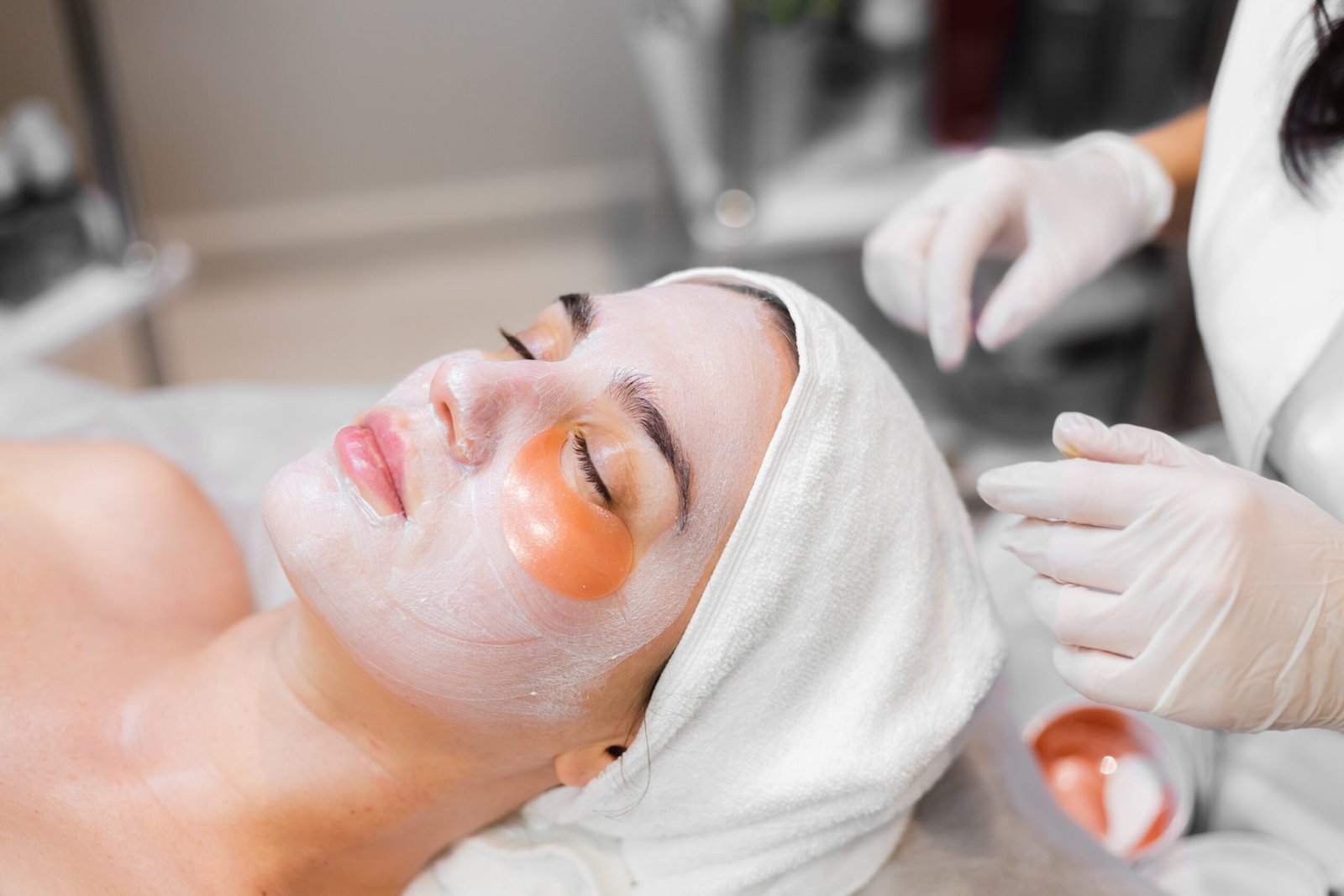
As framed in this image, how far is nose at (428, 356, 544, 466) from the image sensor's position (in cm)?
86

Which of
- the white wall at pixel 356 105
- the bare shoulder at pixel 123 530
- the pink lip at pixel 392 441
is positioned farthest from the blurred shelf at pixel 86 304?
the pink lip at pixel 392 441

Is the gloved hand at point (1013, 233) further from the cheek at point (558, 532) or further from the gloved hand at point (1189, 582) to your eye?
the cheek at point (558, 532)

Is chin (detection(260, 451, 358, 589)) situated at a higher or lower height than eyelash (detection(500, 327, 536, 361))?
lower

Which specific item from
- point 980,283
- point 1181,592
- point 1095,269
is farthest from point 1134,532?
point 980,283

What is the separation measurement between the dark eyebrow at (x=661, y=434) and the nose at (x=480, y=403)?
0.24 ft

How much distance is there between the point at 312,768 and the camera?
3.17 feet

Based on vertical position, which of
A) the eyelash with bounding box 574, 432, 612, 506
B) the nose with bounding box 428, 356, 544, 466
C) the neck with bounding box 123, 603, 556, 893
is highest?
the nose with bounding box 428, 356, 544, 466

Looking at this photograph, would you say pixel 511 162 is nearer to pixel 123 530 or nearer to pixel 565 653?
pixel 123 530

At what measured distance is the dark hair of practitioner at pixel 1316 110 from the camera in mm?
904

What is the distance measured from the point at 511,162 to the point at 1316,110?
7.07 feet

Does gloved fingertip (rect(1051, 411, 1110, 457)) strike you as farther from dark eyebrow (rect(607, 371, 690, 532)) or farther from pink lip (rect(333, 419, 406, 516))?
pink lip (rect(333, 419, 406, 516))

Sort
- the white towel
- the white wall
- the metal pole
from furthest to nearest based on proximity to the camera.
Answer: the white wall
the metal pole
the white towel

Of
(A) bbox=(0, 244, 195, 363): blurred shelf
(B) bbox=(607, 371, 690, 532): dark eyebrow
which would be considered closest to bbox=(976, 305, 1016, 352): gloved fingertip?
(B) bbox=(607, 371, 690, 532): dark eyebrow

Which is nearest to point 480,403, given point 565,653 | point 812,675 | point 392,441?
point 392,441
